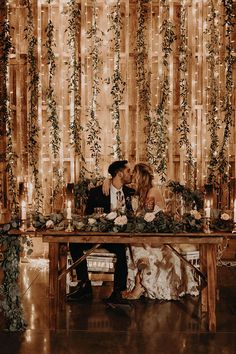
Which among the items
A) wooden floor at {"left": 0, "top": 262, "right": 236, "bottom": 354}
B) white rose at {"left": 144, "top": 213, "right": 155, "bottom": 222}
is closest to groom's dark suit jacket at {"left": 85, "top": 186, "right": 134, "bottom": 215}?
wooden floor at {"left": 0, "top": 262, "right": 236, "bottom": 354}

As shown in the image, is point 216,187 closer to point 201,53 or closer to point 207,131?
point 207,131

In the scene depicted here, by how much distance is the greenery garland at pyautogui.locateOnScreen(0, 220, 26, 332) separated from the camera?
3.99 m

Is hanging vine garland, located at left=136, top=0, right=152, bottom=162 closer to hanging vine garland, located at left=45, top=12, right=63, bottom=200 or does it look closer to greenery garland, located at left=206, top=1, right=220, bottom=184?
greenery garland, located at left=206, top=1, right=220, bottom=184

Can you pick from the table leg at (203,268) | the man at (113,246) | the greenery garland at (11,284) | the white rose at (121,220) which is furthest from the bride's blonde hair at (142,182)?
the greenery garland at (11,284)

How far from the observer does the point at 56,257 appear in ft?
13.3

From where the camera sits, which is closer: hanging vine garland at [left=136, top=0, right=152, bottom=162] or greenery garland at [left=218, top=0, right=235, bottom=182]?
greenery garland at [left=218, top=0, right=235, bottom=182]

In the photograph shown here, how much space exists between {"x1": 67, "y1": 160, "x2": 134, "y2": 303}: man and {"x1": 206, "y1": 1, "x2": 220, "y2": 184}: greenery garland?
162cm

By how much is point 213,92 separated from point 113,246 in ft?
8.75

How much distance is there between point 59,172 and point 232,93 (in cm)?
238

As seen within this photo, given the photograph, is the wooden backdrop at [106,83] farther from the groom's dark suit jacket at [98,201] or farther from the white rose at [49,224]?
the white rose at [49,224]

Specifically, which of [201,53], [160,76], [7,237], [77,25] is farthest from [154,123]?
[7,237]

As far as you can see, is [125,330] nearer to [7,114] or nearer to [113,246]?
[113,246]

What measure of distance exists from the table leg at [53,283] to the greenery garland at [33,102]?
8.04ft

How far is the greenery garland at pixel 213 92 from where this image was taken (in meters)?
6.47
